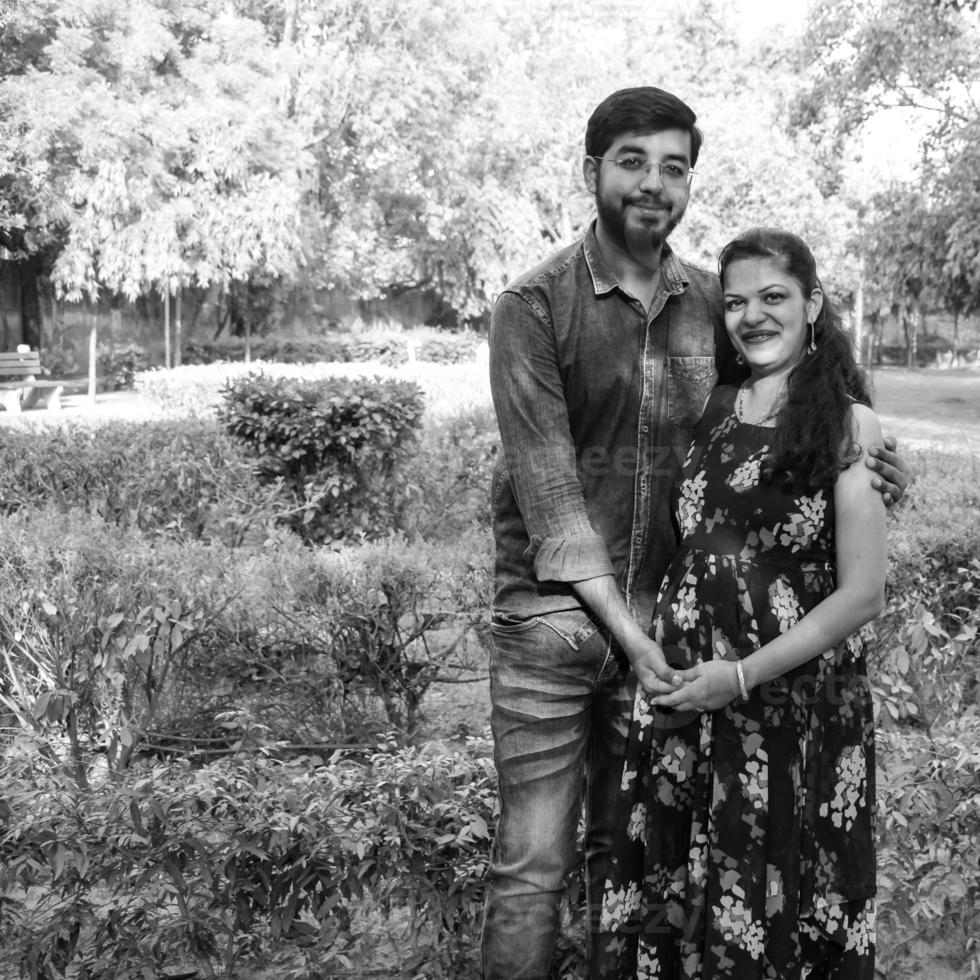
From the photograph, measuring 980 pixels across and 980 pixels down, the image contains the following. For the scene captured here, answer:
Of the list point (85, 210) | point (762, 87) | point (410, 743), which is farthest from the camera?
point (762, 87)

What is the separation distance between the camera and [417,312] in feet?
120

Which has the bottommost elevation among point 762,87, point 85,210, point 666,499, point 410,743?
point 410,743

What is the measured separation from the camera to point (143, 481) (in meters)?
6.84

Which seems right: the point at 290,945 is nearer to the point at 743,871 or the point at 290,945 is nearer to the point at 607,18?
the point at 743,871

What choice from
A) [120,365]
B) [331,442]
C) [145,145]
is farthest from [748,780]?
[120,365]

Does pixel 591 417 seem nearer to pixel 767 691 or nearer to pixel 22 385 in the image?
pixel 767 691

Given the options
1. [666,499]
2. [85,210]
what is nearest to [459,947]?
[666,499]

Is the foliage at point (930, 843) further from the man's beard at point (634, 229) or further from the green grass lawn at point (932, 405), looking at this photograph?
the green grass lawn at point (932, 405)

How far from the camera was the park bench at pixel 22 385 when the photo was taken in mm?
17969

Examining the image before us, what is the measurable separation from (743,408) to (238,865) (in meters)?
1.48

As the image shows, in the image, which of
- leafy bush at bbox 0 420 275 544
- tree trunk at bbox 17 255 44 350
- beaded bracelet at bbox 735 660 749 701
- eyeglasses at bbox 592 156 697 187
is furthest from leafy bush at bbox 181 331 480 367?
beaded bracelet at bbox 735 660 749 701

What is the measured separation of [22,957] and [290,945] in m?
0.59

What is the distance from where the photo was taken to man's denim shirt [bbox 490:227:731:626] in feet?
6.69

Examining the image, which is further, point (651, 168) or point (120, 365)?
point (120, 365)
